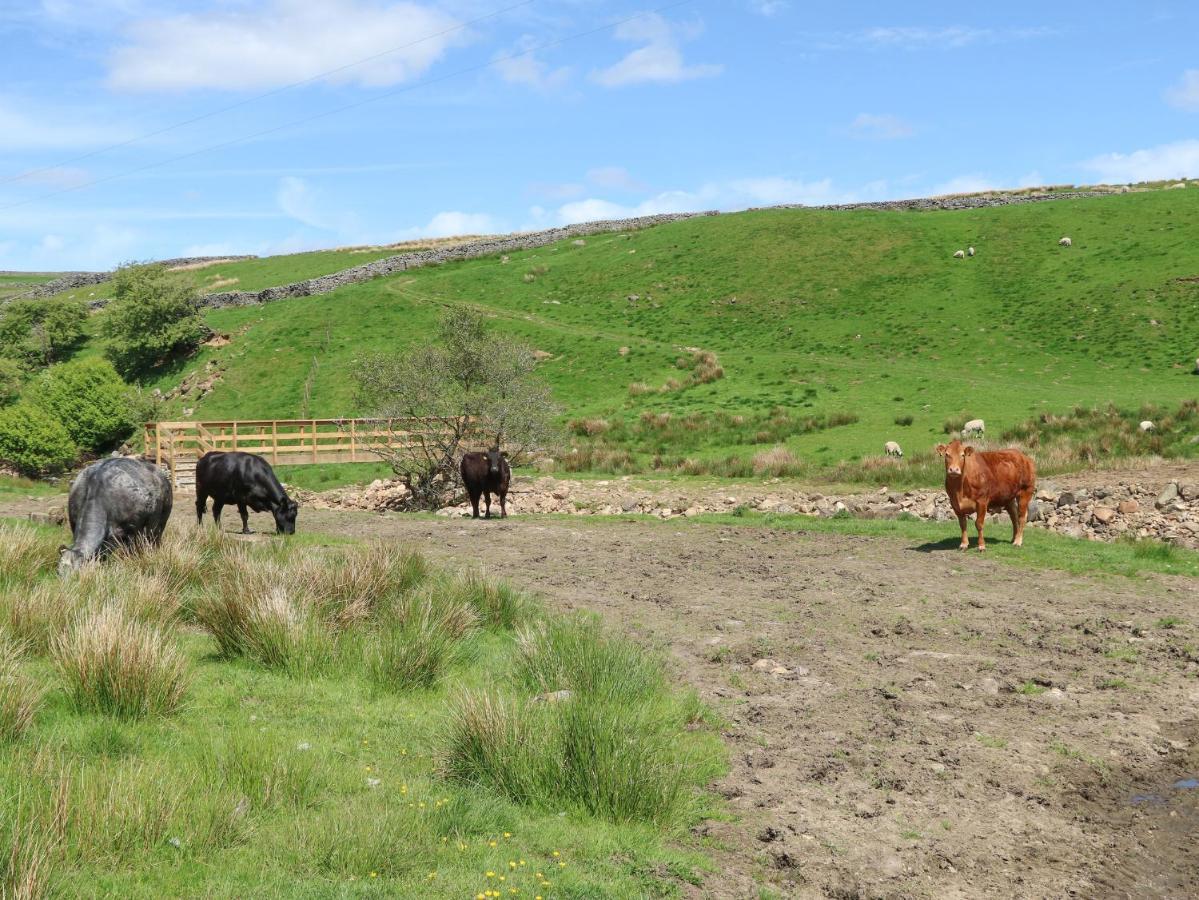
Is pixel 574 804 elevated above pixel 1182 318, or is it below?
below

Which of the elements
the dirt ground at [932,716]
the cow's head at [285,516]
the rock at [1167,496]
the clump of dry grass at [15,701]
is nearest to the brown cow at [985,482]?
the dirt ground at [932,716]

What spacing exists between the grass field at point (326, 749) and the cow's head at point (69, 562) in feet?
0.76

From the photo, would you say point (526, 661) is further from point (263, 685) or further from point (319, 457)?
point (319, 457)

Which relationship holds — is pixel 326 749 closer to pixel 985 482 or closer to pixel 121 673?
pixel 121 673

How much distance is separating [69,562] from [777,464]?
2237 cm

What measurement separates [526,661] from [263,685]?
242 centimetres

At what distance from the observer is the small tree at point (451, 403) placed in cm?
2928

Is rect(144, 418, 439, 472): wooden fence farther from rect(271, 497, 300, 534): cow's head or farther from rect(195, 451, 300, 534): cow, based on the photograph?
rect(271, 497, 300, 534): cow's head

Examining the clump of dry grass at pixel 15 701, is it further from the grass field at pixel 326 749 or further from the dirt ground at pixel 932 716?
the dirt ground at pixel 932 716

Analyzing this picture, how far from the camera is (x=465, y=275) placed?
246 ft

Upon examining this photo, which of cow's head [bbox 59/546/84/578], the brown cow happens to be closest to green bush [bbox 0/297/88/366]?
cow's head [bbox 59/546/84/578]

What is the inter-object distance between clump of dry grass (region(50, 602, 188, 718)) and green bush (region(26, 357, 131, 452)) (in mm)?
46731

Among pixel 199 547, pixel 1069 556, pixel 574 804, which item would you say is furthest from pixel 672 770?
pixel 1069 556

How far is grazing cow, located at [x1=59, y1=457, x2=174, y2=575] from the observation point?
1281cm
